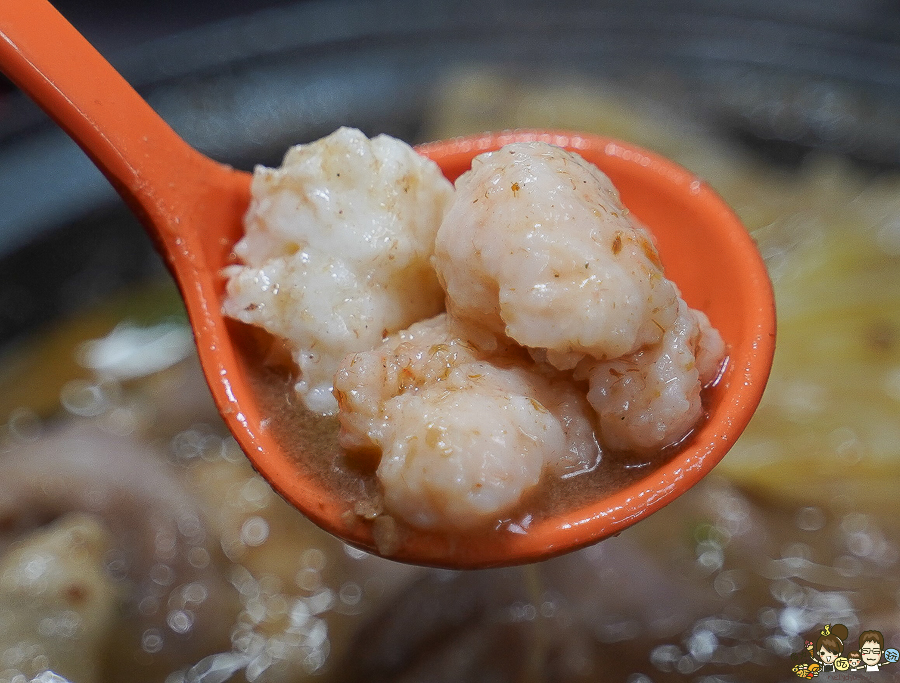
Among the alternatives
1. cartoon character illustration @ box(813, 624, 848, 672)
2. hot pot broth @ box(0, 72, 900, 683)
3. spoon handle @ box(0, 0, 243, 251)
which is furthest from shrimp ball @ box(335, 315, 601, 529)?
cartoon character illustration @ box(813, 624, 848, 672)

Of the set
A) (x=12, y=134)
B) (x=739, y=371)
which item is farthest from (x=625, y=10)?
(x=12, y=134)

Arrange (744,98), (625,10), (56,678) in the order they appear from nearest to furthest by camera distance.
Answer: (56,678) < (744,98) < (625,10)

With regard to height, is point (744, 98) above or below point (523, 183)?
below

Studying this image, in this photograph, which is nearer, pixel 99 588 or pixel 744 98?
pixel 99 588

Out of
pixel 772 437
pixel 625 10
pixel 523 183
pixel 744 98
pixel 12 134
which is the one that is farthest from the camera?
pixel 625 10

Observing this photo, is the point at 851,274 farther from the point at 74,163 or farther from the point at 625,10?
the point at 74,163

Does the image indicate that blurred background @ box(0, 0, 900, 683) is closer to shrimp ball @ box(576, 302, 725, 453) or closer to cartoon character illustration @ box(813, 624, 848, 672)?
cartoon character illustration @ box(813, 624, 848, 672)

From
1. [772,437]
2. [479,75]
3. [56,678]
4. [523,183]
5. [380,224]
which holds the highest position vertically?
[523,183]
